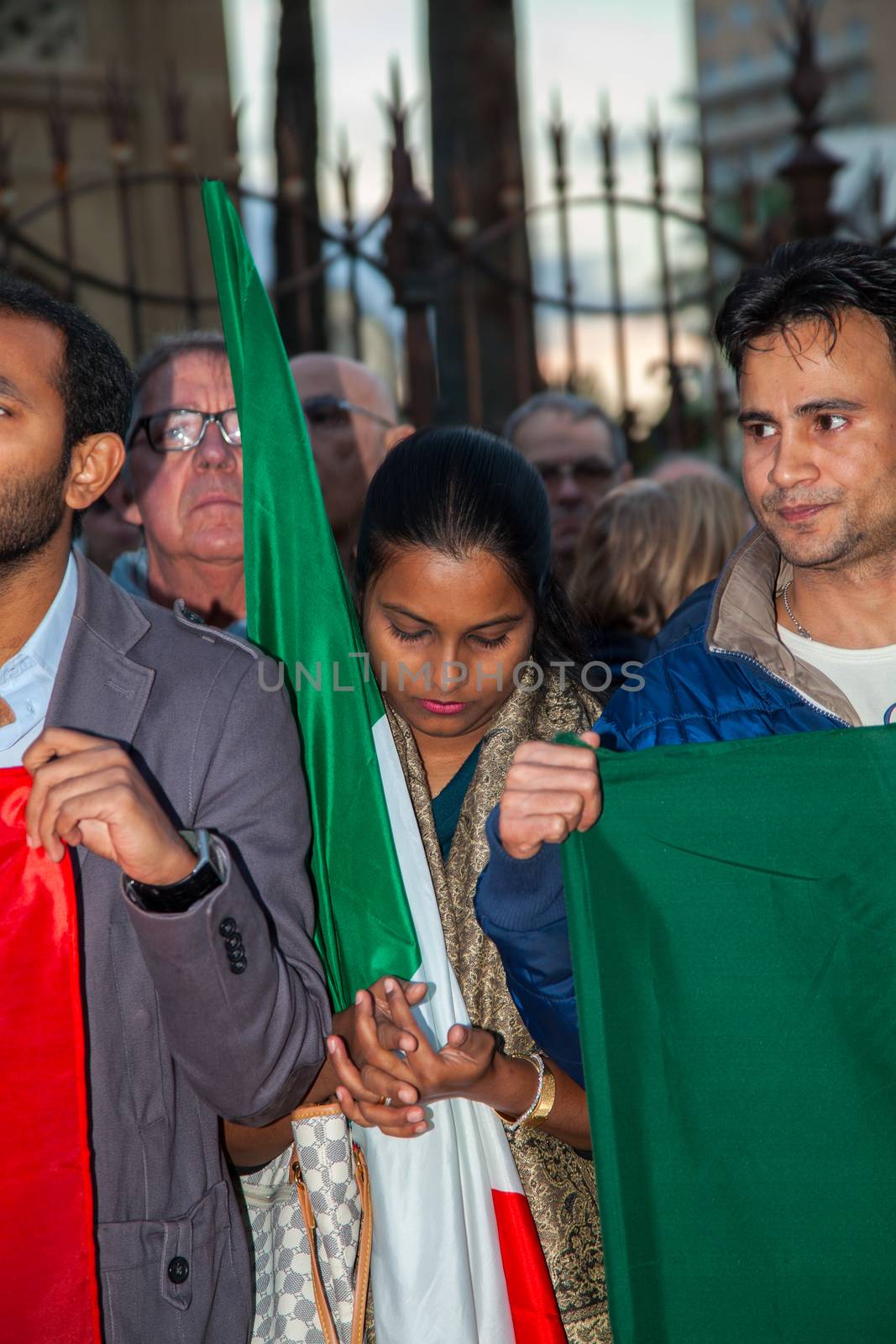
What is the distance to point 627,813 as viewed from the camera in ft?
6.93

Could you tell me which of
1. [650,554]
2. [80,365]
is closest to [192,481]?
[80,365]

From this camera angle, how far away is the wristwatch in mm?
1865

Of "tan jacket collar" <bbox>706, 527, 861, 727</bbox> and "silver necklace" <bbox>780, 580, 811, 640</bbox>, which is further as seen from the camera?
"silver necklace" <bbox>780, 580, 811, 640</bbox>

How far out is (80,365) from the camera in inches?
87.1

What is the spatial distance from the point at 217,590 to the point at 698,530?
1363 millimetres

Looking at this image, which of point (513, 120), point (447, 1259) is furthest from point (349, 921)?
point (513, 120)

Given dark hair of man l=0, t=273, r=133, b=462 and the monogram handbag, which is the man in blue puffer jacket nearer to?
the monogram handbag

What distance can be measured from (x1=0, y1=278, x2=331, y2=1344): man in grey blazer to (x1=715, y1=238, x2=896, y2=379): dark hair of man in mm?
1025

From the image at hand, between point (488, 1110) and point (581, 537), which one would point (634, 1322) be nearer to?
point (488, 1110)

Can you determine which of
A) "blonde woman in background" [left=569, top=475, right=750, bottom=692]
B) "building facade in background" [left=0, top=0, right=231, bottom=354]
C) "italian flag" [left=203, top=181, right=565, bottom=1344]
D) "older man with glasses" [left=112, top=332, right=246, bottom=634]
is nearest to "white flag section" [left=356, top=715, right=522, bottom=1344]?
"italian flag" [left=203, top=181, right=565, bottom=1344]

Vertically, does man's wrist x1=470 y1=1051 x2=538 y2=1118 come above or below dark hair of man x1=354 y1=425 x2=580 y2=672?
below

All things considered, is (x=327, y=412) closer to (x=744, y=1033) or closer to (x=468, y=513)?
(x=468, y=513)

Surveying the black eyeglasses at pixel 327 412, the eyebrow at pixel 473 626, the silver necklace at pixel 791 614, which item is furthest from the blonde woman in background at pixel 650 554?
the silver necklace at pixel 791 614

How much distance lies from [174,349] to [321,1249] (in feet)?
6.87
